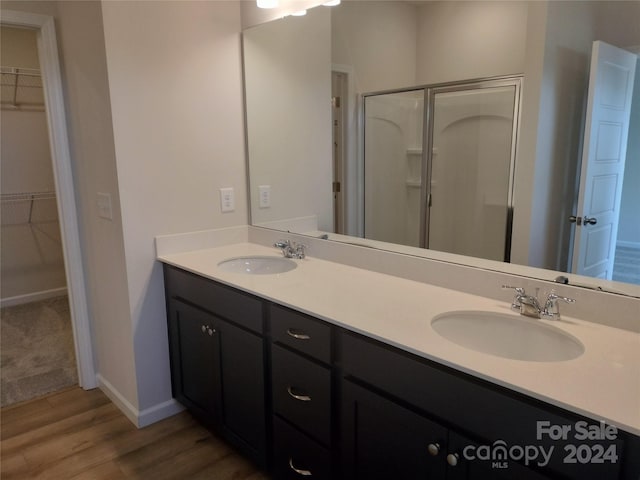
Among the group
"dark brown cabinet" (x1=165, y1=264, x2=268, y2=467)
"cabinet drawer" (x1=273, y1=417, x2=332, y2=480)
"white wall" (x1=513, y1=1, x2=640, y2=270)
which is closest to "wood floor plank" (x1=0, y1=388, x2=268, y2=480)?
"dark brown cabinet" (x1=165, y1=264, x2=268, y2=467)

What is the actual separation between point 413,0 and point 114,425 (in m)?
2.42

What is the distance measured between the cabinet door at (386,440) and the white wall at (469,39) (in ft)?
3.90

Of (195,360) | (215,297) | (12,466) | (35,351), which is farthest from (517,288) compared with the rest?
(35,351)

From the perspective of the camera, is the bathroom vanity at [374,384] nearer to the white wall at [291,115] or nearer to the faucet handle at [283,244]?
the faucet handle at [283,244]

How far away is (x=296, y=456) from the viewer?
1.66 metres

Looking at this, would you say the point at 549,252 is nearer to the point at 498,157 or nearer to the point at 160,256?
the point at 498,157

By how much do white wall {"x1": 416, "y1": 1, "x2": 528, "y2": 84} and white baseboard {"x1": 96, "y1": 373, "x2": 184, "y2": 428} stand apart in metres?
2.00

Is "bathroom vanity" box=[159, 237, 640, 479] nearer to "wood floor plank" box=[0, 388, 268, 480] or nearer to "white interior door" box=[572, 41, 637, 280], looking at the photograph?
"wood floor plank" box=[0, 388, 268, 480]

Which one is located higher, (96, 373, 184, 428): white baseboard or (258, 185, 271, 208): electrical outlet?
(258, 185, 271, 208): electrical outlet

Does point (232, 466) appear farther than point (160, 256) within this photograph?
No

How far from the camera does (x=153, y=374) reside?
232 cm

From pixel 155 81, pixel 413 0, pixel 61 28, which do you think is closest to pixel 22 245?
pixel 61 28

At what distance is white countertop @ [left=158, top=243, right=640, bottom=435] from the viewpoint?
0.96 m

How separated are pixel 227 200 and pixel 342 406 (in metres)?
1.41
